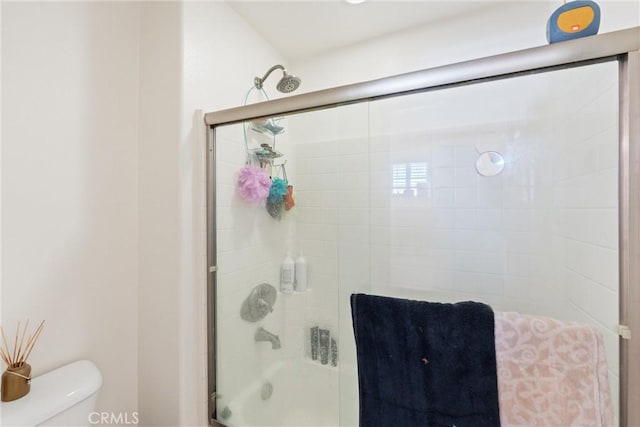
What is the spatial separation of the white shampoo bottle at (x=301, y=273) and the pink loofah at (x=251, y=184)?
383 millimetres

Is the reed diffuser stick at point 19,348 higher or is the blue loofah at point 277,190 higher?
the blue loofah at point 277,190

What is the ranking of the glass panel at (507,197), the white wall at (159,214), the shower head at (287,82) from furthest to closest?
the shower head at (287,82) → the white wall at (159,214) → the glass panel at (507,197)

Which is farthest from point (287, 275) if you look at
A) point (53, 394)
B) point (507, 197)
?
point (507, 197)

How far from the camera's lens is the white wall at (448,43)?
1270 millimetres

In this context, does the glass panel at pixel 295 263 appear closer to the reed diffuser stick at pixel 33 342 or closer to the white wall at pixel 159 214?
the white wall at pixel 159 214

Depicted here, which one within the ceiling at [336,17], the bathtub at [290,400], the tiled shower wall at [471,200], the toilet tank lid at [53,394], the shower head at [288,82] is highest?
the ceiling at [336,17]

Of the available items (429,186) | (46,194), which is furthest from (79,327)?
(429,186)

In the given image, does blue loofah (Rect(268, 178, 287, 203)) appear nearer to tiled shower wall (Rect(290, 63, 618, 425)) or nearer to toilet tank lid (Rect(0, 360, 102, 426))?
tiled shower wall (Rect(290, 63, 618, 425))

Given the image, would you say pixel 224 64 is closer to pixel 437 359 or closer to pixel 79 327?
pixel 79 327

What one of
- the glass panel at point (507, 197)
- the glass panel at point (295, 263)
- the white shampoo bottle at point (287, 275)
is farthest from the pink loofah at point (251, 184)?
the glass panel at point (507, 197)

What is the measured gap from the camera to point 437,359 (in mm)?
723

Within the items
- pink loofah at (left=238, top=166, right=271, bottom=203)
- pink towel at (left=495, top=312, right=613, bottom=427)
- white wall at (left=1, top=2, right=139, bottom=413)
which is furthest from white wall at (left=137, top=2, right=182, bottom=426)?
pink towel at (left=495, top=312, right=613, bottom=427)

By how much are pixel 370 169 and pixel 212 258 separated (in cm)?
80

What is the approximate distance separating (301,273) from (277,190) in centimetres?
46
